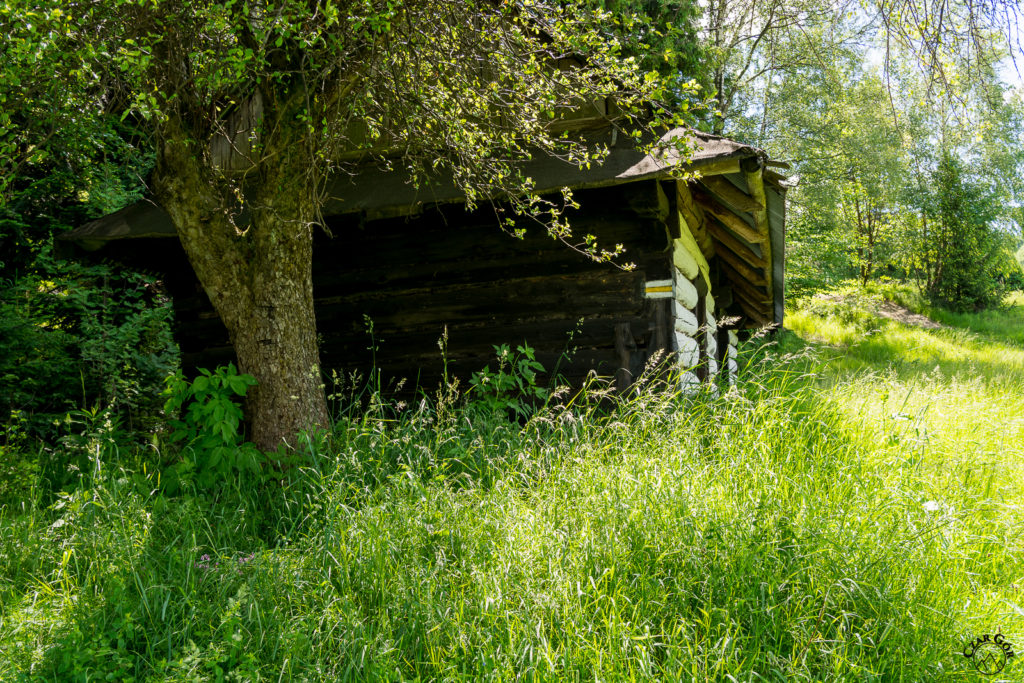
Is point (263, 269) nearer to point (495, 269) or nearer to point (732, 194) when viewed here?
point (495, 269)

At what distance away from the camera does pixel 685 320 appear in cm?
673

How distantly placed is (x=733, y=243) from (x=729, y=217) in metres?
1.44

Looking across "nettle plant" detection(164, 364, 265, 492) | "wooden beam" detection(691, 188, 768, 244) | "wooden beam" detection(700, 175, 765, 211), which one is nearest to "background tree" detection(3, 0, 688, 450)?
"nettle plant" detection(164, 364, 265, 492)

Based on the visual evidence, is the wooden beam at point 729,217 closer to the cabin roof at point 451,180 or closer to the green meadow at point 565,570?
the cabin roof at point 451,180

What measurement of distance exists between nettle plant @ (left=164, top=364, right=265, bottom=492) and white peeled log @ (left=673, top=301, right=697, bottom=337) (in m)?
3.39

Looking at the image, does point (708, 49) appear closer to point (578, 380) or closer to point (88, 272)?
point (578, 380)

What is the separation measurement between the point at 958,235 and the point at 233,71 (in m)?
24.1

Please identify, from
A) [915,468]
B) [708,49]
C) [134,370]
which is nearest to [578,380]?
[915,468]

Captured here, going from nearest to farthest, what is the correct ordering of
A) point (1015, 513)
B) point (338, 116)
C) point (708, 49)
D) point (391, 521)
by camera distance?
point (391, 521) < point (1015, 513) < point (338, 116) < point (708, 49)

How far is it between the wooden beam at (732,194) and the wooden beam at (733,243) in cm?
196

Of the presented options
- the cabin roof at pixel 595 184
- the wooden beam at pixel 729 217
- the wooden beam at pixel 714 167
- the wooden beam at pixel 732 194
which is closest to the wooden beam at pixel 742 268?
the cabin roof at pixel 595 184

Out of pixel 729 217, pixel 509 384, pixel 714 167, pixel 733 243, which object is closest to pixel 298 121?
pixel 509 384

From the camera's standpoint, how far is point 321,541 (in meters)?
3.35

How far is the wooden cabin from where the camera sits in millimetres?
5484
